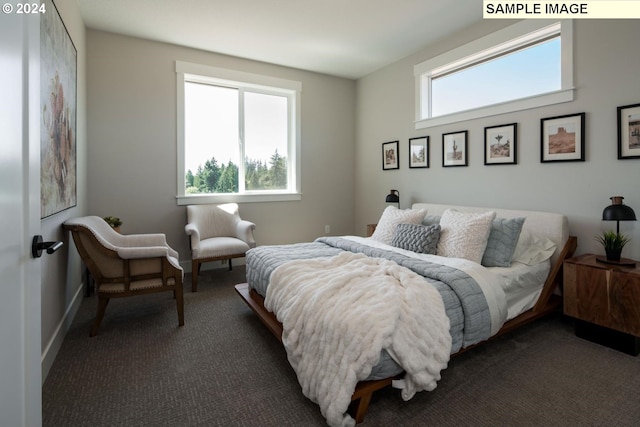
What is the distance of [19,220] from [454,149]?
3.87 metres

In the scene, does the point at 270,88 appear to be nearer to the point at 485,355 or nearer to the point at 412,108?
the point at 412,108

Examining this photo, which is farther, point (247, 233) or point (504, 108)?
point (247, 233)

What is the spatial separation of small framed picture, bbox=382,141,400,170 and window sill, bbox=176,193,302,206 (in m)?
1.38

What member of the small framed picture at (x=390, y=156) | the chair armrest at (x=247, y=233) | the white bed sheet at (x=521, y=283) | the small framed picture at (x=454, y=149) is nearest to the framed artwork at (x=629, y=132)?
the white bed sheet at (x=521, y=283)

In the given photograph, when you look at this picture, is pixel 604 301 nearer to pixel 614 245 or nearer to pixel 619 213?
pixel 614 245

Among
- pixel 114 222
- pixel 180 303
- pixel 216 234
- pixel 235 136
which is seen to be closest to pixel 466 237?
pixel 180 303

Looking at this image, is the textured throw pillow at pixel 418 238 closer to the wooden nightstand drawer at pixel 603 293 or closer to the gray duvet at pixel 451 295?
the gray duvet at pixel 451 295

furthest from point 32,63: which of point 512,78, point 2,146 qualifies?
point 512,78

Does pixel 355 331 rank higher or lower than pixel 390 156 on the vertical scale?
lower

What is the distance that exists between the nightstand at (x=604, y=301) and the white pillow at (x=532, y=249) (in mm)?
211

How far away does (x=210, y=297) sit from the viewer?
132 inches

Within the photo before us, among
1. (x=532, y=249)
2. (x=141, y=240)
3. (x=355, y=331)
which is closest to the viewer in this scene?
(x=355, y=331)

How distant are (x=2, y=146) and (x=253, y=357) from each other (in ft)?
5.99

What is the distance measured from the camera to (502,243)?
2.66 m
